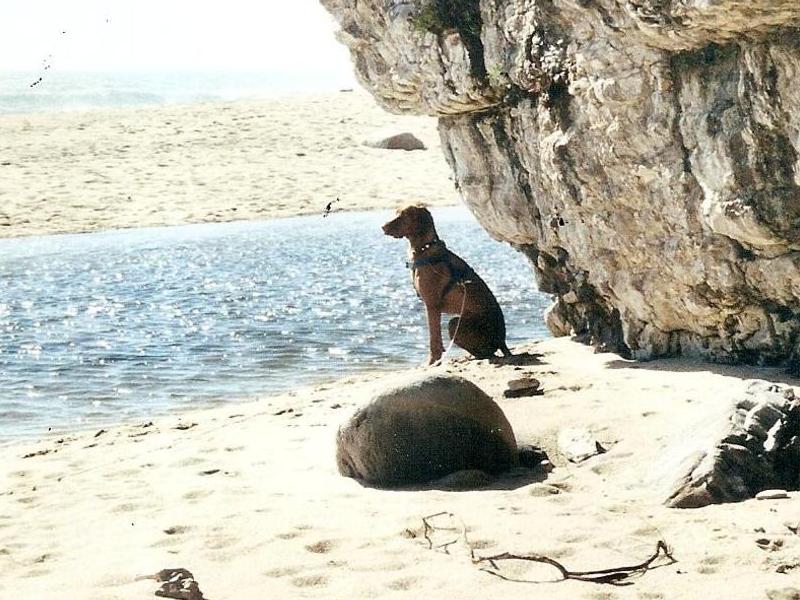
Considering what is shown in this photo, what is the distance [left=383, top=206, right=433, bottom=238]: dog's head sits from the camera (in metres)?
9.65

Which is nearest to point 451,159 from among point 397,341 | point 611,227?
point 611,227

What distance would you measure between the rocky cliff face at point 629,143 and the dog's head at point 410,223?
50cm

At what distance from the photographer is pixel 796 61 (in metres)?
5.90

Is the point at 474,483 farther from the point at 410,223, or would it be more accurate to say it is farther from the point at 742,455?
the point at 410,223

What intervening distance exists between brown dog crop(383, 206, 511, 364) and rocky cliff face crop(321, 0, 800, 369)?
1.78 ft

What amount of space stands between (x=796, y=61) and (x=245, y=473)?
3.99 m

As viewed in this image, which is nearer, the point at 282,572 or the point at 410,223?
the point at 282,572

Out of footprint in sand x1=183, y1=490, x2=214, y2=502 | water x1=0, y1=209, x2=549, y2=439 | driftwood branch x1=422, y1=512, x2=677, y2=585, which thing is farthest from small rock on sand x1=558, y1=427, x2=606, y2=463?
water x1=0, y1=209, x2=549, y2=439

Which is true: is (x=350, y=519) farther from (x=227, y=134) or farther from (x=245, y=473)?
(x=227, y=134)

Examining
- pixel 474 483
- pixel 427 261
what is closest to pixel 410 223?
pixel 427 261

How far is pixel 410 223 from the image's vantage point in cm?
967

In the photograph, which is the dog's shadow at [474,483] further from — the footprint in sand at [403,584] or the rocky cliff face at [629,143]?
the rocky cliff face at [629,143]

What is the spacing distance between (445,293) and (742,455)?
4766mm

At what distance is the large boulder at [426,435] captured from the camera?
604 cm
